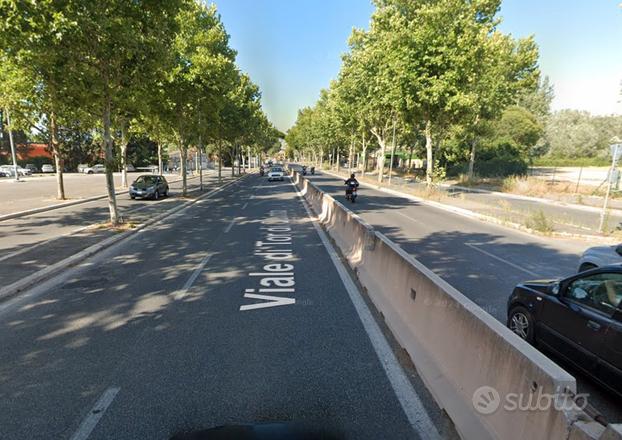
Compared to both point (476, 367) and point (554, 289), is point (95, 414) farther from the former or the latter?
point (554, 289)

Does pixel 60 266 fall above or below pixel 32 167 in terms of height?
above

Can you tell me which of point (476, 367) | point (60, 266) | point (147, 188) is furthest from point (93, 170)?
point (476, 367)

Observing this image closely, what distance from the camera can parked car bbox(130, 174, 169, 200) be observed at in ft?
74.6

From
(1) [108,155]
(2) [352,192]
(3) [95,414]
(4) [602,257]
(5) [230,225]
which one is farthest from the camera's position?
(2) [352,192]

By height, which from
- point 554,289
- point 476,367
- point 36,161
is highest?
point 554,289

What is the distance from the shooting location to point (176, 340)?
4891mm

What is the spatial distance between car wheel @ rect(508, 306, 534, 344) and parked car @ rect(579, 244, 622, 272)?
2.65 m

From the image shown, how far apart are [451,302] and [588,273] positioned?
5.71 feet

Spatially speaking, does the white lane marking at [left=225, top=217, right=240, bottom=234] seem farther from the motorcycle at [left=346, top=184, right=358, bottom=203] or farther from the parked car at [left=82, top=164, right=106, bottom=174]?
the parked car at [left=82, top=164, right=106, bottom=174]

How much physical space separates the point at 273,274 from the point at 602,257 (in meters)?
6.23

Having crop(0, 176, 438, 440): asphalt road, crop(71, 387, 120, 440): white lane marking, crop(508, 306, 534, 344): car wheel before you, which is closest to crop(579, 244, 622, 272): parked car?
crop(508, 306, 534, 344): car wheel

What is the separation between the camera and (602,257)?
6617 millimetres

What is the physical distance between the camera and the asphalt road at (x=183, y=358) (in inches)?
132

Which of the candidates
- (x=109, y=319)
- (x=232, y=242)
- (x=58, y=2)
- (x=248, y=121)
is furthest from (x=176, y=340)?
(x=248, y=121)
